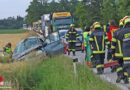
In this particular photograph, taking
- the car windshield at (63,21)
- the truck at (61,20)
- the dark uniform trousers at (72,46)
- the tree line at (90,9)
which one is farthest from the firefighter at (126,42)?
the tree line at (90,9)

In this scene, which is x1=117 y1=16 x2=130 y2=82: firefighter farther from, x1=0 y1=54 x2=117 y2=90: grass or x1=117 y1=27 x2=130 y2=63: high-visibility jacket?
x1=0 y1=54 x2=117 y2=90: grass

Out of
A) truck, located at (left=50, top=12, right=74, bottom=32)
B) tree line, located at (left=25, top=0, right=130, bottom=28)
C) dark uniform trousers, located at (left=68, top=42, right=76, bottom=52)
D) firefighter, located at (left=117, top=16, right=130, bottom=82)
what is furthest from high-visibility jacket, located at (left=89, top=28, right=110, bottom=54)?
tree line, located at (left=25, top=0, right=130, bottom=28)

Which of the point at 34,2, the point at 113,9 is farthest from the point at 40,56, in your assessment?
the point at 34,2

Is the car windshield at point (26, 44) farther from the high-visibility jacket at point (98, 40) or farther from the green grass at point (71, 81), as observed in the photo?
the high-visibility jacket at point (98, 40)

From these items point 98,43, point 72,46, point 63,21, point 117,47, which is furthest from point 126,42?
point 63,21

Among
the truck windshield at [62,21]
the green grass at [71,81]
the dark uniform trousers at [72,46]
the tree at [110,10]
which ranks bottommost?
the green grass at [71,81]

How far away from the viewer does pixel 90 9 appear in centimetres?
6475

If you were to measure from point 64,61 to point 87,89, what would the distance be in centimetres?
421

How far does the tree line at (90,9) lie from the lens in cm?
3398

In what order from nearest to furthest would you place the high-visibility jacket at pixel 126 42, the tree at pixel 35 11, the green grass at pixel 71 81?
1. the high-visibility jacket at pixel 126 42
2. the green grass at pixel 71 81
3. the tree at pixel 35 11

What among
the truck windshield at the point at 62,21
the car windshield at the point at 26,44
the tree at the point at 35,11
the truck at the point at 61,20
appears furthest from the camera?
the tree at the point at 35,11

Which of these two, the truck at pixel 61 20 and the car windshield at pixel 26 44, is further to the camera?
the truck at pixel 61 20

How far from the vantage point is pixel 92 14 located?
61.6 meters

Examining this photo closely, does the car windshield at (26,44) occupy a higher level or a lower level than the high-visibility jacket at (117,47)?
lower
